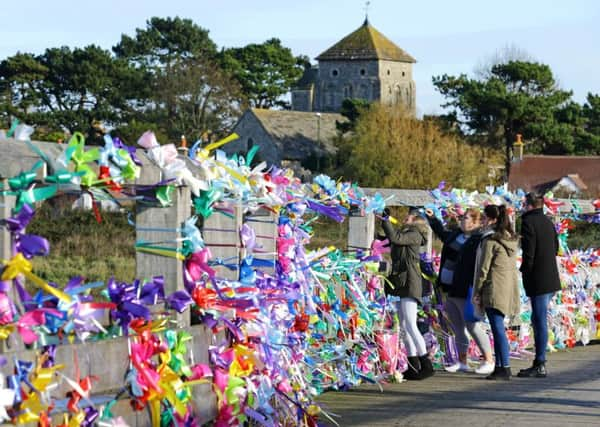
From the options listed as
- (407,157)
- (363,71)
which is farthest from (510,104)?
(363,71)

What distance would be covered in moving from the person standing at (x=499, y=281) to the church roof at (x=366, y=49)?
144 meters

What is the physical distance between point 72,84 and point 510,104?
33.7 meters

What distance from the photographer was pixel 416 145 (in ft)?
215

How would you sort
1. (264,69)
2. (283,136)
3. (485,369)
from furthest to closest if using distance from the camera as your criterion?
(264,69) < (283,136) < (485,369)

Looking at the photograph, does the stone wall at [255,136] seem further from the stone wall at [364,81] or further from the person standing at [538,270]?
the person standing at [538,270]

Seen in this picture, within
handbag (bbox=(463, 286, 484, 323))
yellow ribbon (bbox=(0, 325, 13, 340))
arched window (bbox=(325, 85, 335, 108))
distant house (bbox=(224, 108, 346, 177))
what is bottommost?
handbag (bbox=(463, 286, 484, 323))

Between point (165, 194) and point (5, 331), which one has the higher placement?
point (165, 194)

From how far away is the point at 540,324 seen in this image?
11.1m

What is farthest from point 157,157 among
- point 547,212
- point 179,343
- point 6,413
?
point 547,212

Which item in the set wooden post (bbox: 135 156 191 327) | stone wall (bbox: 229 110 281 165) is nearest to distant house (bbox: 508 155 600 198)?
stone wall (bbox: 229 110 281 165)

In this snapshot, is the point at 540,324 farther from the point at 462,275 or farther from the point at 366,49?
the point at 366,49

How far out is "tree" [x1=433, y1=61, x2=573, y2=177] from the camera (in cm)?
7769

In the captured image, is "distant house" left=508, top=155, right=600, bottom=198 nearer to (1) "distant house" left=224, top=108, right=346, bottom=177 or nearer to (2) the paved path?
(1) "distant house" left=224, top=108, right=346, bottom=177

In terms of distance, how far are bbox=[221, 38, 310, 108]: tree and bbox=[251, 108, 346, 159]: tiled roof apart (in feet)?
25.8
